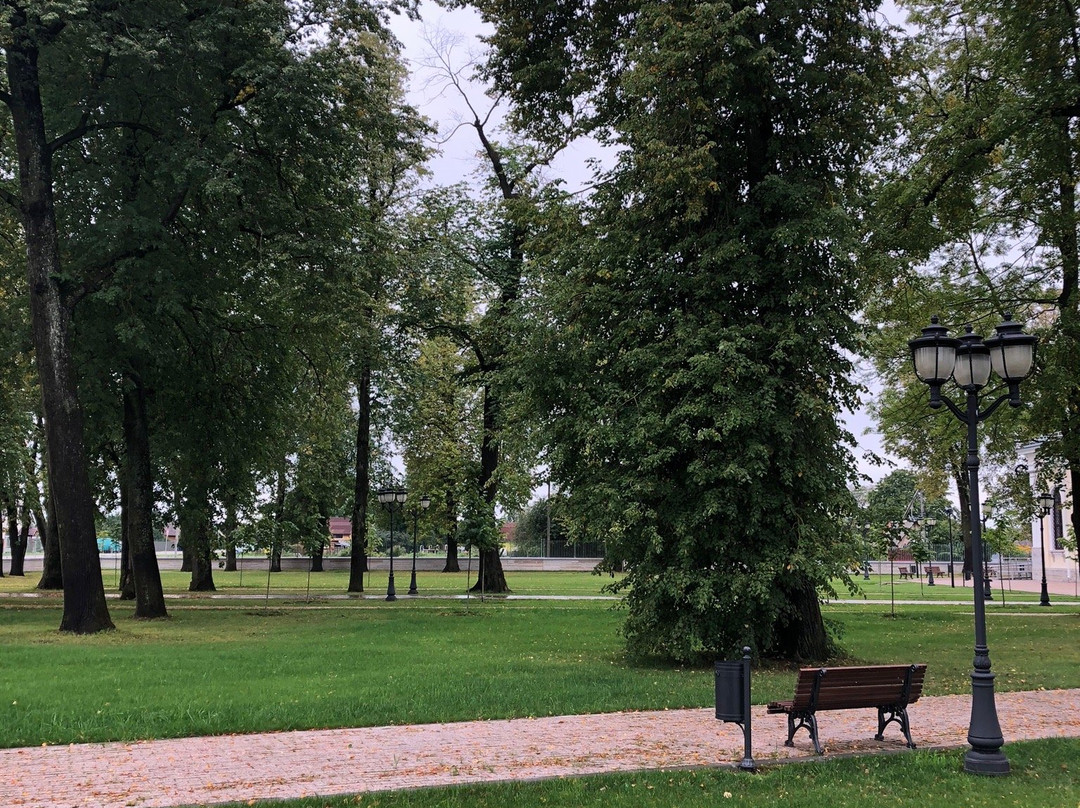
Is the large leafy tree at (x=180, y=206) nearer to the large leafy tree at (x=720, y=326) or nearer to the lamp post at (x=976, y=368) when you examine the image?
the large leafy tree at (x=720, y=326)

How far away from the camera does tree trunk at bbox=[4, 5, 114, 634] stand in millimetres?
18422

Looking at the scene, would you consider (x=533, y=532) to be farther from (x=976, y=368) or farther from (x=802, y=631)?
(x=976, y=368)

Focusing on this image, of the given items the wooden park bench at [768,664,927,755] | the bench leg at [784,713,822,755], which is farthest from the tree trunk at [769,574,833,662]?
the bench leg at [784,713,822,755]

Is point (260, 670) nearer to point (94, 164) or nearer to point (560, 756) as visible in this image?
point (560, 756)

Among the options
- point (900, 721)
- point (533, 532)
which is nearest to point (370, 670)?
point (900, 721)

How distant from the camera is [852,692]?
8.91 meters

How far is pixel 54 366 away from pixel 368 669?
961cm

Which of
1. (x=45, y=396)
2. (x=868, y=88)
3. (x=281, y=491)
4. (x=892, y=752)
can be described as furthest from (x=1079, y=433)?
(x=281, y=491)

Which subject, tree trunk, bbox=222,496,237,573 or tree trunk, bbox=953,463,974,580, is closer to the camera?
tree trunk, bbox=222,496,237,573

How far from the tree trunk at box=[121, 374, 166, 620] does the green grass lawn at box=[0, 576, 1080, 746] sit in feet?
2.51

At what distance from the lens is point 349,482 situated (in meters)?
52.9

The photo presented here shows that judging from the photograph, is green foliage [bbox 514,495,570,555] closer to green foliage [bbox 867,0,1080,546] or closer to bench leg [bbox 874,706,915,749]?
green foliage [bbox 867,0,1080,546]

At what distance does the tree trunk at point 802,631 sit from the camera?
15445 mm

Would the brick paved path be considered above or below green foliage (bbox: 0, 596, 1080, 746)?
above
